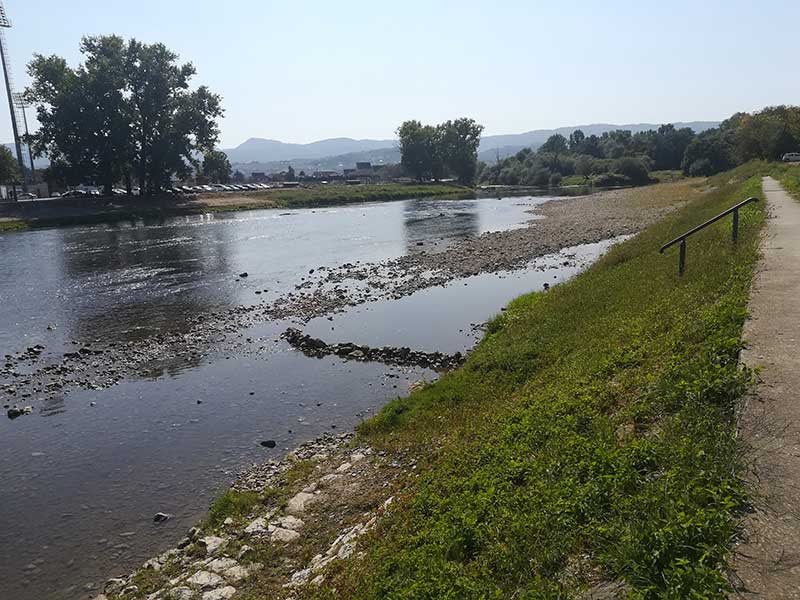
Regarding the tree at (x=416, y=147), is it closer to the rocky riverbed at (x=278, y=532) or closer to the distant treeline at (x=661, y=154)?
the distant treeline at (x=661, y=154)

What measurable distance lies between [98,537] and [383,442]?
16.8 feet

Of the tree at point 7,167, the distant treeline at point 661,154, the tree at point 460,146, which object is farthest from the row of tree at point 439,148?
the tree at point 7,167

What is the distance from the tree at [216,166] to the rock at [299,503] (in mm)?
101416

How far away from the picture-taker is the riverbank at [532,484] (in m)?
4.97

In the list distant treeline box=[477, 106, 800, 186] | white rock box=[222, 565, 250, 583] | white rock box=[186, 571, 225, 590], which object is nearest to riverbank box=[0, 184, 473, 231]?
distant treeline box=[477, 106, 800, 186]

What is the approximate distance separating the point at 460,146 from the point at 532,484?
456ft

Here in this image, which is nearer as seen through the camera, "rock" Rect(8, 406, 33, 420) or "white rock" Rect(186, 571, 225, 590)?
"white rock" Rect(186, 571, 225, 590)

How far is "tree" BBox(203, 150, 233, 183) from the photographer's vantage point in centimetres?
10635

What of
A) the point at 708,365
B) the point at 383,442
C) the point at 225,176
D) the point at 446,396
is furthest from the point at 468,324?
the point at 225,176

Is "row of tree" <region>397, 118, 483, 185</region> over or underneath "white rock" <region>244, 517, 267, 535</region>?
over

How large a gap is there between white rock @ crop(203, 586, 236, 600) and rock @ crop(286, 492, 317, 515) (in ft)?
6.25

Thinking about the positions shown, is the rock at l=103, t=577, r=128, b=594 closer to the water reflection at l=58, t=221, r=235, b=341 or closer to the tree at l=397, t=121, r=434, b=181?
the water reflection at l=58, t=221, r=235, b=341

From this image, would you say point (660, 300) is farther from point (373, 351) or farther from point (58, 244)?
point (58, 244)

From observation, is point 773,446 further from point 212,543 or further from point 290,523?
point 212,543
